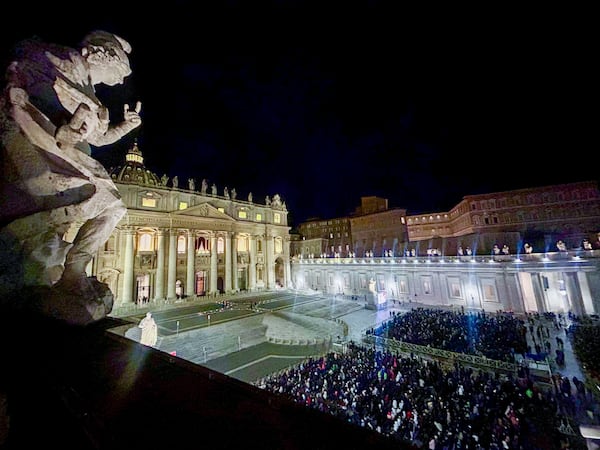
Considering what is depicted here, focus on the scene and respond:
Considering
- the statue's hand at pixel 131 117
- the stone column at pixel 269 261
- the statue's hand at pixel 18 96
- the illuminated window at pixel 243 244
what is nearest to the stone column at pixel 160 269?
the illuminated window at pixel 243 244

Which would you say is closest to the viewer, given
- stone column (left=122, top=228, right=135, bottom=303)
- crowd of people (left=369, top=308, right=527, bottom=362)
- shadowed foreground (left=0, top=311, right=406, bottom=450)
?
shadowed foreground (left=0, top=311, right=406, bottom=450)

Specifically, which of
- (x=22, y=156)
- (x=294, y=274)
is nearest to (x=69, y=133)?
(x=22, y=156)

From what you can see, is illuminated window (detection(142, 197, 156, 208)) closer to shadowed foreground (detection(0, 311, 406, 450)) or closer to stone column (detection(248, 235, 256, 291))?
stone column (detection(248, 235, 256, 291))

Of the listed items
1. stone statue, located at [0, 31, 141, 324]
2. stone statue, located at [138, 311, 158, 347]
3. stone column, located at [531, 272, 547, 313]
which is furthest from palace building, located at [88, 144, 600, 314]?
stone statue, located at [0, 31, 141, 324]

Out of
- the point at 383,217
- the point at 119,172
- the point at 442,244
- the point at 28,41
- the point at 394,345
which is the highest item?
the point at 119,172

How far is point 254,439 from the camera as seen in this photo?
1.60 metres

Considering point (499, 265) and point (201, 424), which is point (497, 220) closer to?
point (499, 265)

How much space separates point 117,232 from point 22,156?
2936cm

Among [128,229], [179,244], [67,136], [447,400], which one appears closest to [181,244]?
[179,244]

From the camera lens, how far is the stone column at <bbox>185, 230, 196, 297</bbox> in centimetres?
3181

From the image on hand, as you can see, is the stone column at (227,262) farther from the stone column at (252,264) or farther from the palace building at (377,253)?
the stone column at (252,264)

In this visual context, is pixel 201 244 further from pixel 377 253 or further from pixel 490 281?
pixel 490 281

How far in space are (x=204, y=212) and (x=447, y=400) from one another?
110 feet

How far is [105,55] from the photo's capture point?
5148mm
